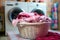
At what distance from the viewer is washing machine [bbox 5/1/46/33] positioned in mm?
3205

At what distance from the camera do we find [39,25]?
1.19 meters

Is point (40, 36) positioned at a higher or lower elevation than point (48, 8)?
lower

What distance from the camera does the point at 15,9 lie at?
323cm

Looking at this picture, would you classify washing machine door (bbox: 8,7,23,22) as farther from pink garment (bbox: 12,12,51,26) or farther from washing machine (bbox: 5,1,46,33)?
pink garment (bbox: 12,12,51,26)

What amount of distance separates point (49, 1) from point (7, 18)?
1.61 meters

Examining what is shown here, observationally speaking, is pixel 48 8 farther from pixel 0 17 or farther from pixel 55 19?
pixel 0 17

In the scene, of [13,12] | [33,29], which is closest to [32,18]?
[33,29]

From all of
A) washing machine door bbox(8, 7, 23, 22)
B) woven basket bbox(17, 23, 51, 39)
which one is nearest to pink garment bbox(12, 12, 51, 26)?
woven basket bbox(17, 23, 51, 39)

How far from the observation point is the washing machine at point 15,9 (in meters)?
3.21

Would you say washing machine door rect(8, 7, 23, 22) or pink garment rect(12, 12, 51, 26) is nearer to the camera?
pink garment rect(12, 12, 51, 26)

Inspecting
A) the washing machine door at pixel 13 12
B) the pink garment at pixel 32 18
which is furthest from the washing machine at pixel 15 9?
the pink garment at pixel 32 18

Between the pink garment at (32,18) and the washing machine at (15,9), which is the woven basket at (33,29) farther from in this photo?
the washing machine at (15,9)

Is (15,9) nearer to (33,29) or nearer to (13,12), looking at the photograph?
(13,12)

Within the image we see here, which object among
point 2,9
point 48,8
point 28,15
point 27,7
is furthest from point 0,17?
point 28,15
